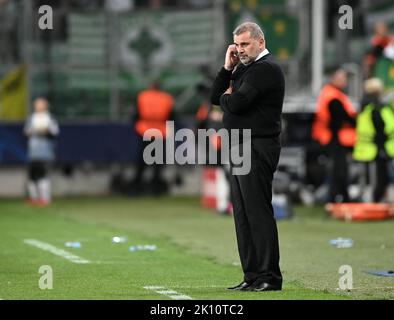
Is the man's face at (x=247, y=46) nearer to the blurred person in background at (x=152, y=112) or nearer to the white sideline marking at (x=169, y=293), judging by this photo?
the white sideline marking at (x=169, y=293)

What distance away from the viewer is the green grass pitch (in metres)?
12.3

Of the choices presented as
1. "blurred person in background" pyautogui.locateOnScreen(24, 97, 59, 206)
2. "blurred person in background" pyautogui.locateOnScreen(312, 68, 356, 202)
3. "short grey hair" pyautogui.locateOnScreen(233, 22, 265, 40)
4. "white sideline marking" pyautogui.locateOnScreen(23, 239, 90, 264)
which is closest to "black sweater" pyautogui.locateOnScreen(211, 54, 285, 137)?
"short grey hair" pyautogui.locateOnScreen(233, 22, 265, 40)

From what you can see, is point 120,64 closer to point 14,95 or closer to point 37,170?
point 14,95

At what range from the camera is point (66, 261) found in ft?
50.3

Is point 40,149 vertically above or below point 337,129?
below

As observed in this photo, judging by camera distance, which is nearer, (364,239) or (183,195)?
(364,239)

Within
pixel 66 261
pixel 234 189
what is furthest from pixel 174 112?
pixel 234 189

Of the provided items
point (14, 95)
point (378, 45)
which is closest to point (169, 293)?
point (378, 45)

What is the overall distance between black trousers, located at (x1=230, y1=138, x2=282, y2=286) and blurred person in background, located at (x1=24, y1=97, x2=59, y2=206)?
15.0 meters

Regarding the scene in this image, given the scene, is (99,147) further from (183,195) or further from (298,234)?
(298,234)

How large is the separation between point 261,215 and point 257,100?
1.03 m

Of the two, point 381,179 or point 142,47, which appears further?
A: point 142,47

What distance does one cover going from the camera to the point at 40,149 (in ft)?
89.2

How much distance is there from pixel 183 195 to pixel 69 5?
499 centimetres
